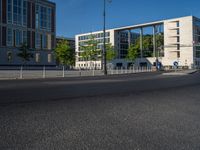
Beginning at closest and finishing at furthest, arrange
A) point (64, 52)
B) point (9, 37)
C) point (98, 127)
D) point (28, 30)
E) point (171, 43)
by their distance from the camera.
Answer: point (98, 127)
point (9, 37)
point (28, 30)
point (64, 52)
point (171, 43)

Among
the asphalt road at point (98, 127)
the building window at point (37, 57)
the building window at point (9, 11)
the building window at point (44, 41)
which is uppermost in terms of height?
the building window at point (9, 11)

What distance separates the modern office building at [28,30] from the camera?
6184cm

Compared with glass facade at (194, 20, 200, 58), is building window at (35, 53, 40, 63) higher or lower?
lower

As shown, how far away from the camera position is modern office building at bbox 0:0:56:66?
61.8 metres

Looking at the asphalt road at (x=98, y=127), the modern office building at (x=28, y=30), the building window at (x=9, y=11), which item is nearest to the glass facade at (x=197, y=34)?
the modern office building at (x=28, y=30)

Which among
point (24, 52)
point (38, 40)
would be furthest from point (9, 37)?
point (38, 40)

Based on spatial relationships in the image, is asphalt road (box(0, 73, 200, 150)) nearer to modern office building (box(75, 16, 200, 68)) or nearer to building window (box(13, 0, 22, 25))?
building window (box(13, 0, 22, 25))

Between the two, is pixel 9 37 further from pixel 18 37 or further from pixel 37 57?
pixel 37 57

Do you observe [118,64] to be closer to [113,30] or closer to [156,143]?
[113,30]

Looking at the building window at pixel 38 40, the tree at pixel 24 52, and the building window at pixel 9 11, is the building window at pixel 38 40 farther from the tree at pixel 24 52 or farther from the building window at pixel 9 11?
the building window at pixel 9 11

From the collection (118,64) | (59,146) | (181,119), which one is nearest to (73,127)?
(59,146)

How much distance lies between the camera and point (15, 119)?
567cm

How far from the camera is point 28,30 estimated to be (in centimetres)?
6700

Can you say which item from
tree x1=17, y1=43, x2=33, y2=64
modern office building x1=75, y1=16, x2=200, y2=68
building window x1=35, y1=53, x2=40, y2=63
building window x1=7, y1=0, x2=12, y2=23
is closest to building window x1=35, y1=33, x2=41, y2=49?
building window x1=35, y1=53, x2=40, y2=63
